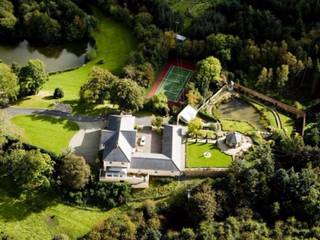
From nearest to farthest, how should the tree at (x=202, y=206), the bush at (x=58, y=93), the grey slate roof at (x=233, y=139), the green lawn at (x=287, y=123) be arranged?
1. the tree at (x=202, y=206)
2. the grey slate roof at (x=233, y=139)
3. the green lawn at (x=287, y=123)
4. the bush at (x=58, y=93)

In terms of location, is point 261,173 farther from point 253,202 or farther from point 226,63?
point 226,63

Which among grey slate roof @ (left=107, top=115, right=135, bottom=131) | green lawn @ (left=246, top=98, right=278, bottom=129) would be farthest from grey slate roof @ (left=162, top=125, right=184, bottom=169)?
green lawn @ (left=246, top=98, right=278, bottom=129)

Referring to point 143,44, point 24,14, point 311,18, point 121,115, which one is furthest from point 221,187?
point 24,14

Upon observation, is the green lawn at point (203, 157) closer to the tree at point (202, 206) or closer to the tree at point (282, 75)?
the tree at point (202, 206)

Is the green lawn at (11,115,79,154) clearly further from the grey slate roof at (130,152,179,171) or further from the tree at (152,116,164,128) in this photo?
the tree at (152,116,164,128)

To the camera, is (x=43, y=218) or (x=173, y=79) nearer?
(x=43, y=218)

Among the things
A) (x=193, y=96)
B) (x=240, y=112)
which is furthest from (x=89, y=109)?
(x=240, y=112)

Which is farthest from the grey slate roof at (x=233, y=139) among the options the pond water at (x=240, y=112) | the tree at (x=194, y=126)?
the pond water at (x=240, y=112)

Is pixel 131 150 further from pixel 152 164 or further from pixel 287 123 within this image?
pixel 287 123
